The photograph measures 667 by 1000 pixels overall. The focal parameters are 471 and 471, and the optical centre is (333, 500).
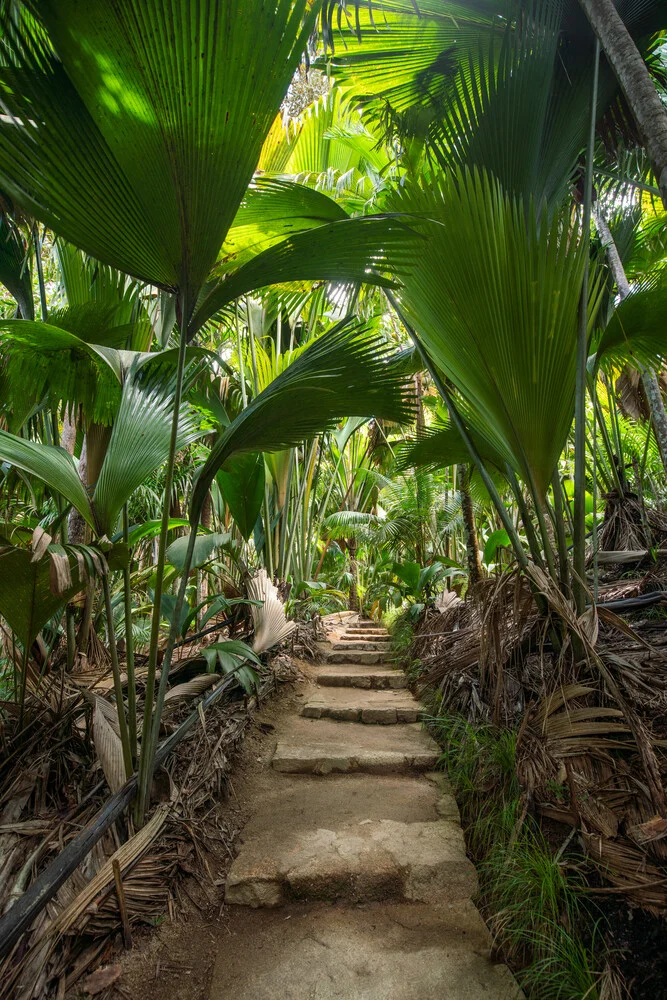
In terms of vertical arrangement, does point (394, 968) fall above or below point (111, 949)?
below

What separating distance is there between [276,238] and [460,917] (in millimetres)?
2489

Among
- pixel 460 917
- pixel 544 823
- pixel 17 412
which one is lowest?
pixel 460 917

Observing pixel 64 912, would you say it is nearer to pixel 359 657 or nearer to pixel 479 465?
pixel 479 465

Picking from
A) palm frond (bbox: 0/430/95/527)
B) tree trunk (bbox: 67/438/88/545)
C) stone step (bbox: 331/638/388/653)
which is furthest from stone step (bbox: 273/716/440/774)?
stone step (bbox: 331/638/388/653)

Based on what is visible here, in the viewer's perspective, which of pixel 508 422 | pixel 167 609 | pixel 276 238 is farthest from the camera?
pixel 276 238

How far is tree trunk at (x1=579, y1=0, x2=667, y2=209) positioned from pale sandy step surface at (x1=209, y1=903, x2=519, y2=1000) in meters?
1.91

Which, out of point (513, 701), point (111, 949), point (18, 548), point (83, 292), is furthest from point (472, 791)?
point (83, 292)

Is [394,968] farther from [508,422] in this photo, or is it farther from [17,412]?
[17,412]

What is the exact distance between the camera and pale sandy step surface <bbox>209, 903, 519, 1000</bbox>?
1.08 meters

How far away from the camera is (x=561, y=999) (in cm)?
97

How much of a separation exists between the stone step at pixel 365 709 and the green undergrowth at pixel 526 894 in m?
0.91

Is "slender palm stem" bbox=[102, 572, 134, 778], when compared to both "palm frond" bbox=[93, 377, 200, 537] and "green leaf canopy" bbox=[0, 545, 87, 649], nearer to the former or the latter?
"green leaf canopy" bbox=[0, 545, 87, 649]

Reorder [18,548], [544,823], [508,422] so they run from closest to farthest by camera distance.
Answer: [18,548], [544,823], [508,422]

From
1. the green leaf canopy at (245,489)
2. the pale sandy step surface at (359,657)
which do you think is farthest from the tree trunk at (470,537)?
the green leaf canopy at (245,489)
